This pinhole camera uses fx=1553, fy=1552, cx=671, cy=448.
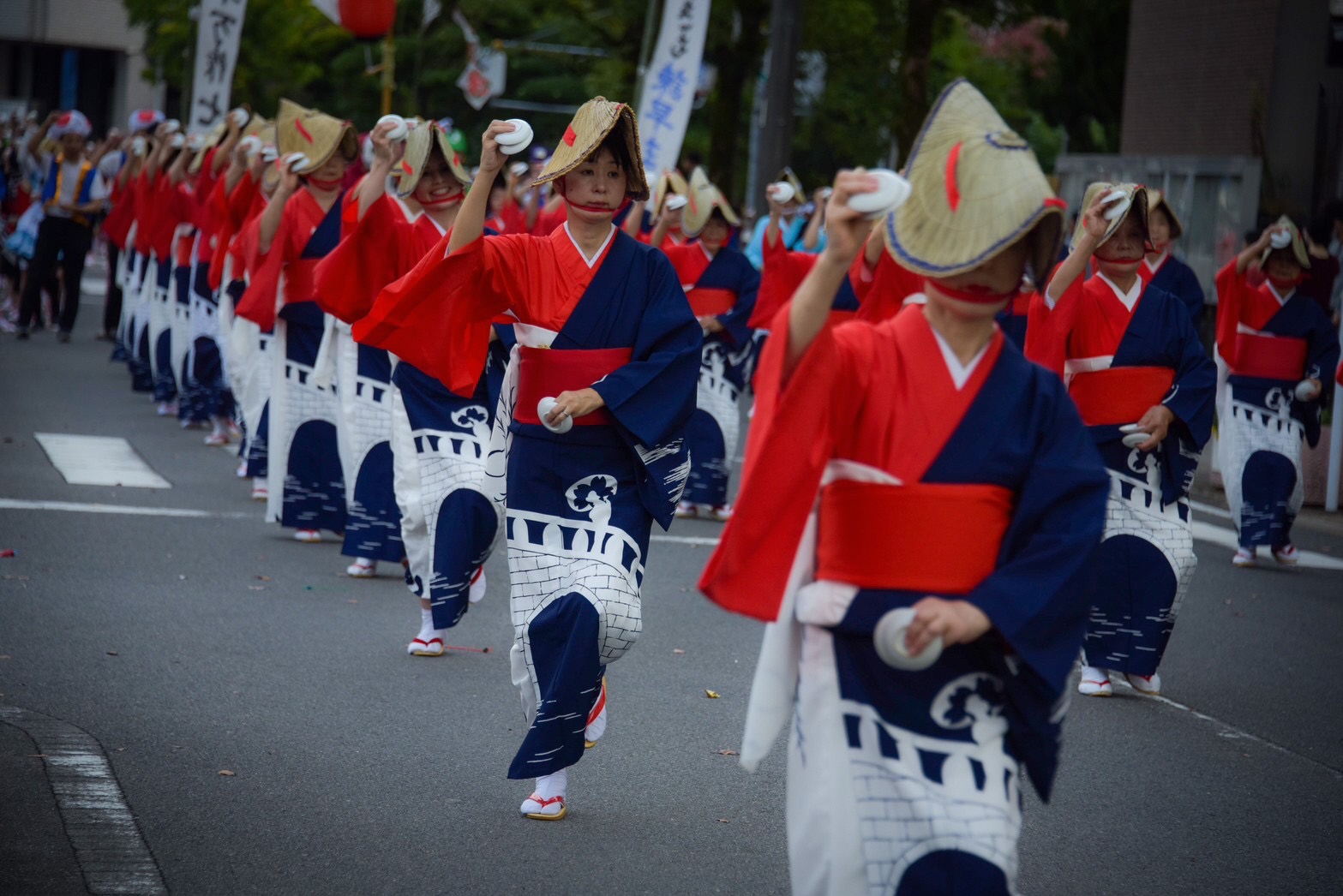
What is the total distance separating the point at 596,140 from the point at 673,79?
10710 millimetres

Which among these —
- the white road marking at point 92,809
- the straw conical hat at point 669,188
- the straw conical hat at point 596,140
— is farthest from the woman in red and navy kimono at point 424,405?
the straw conical hat at point 669,188

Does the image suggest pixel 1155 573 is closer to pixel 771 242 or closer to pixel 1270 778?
pixel 1270 778

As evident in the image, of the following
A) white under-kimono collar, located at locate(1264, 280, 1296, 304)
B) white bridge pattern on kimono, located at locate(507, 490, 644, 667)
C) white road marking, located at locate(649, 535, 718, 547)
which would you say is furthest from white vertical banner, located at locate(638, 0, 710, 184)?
white bridge pattern on kimono, located at locate(507, 490, 644, 667)

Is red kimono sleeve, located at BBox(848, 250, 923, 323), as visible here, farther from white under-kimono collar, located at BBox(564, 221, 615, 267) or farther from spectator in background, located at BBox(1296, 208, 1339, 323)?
spectator in background, located at BBox(1296, 208, 1339, 323)

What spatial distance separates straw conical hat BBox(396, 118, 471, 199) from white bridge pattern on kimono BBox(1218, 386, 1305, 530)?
541cm

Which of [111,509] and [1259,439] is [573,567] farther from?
[1259,439]

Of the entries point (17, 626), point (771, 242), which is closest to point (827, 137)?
point (771, 242)

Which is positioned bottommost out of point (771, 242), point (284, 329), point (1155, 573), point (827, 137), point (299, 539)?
point (299, 539)

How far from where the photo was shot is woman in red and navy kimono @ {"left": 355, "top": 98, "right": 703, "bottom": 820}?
181 inches

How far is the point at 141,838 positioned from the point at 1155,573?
4.09 meters

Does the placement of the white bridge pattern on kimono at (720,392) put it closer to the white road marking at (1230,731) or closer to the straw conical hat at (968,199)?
the white road marking at (1230,731)

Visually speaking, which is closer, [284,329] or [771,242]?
[284,329]

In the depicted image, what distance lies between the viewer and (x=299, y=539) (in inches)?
345

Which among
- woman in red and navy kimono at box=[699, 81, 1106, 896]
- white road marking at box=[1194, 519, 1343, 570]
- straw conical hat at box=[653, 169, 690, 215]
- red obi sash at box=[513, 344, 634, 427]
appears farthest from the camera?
straw conical hat at box=[653, 169, 690, 215]
